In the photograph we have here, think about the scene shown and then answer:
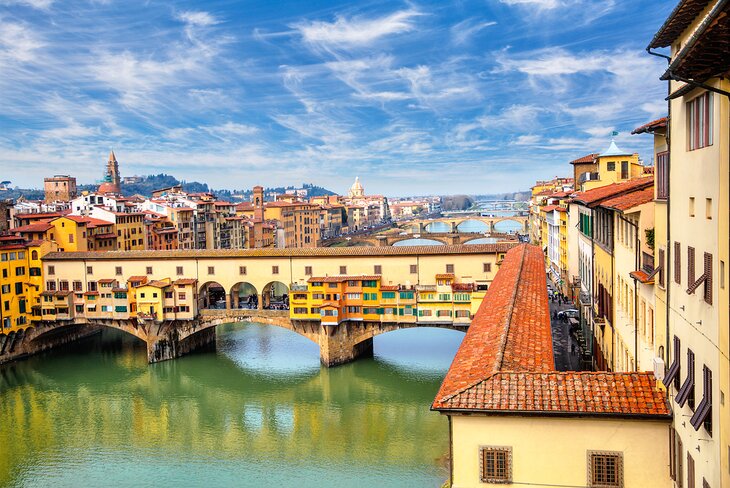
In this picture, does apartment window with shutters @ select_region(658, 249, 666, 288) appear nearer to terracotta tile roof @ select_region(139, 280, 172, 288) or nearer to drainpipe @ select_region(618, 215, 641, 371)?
drainpipe @ select_region(618, 215, 641, 371)

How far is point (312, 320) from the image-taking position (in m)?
35.2

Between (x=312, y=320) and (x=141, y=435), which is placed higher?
(x=312, y=320)

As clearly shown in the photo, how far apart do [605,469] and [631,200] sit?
5.33 meters

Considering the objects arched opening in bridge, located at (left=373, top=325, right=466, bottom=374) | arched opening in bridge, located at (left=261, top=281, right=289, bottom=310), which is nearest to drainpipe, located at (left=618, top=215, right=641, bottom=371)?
arched opening in bridge, located at (left=373, top=325, right=466, bottom=374)

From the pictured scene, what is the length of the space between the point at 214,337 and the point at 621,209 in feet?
106

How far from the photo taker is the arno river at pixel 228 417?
21922mm

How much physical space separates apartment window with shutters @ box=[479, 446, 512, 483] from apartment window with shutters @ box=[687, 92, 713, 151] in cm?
477

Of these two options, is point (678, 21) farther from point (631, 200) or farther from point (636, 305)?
point (636, 305)

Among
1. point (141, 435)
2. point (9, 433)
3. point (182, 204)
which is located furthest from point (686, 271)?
point (182, 204)

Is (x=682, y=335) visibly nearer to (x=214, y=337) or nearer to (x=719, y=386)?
(x=719, y=386)

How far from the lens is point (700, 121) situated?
7.26 metres

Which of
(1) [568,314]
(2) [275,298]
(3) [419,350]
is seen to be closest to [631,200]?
(1) [568,314]

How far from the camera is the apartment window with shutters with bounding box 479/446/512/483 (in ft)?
31.9

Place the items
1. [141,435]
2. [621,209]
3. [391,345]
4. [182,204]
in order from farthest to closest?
Answer: [182,204] → [391,345] → [141,435] → [621,209]
